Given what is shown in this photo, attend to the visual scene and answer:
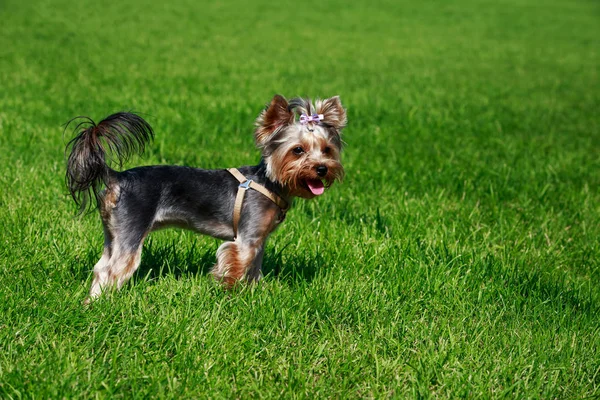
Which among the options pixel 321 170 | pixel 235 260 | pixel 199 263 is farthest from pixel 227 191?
pixel 199 263

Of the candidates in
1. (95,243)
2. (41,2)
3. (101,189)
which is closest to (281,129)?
(101,189)

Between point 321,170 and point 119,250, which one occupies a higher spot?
point 321,170

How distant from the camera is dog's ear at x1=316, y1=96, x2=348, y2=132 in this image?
5.29m

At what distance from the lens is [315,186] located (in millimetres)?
5137

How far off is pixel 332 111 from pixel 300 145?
1.46ft

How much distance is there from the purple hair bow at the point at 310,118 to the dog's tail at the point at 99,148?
1.18 m

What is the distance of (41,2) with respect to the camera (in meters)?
30.2

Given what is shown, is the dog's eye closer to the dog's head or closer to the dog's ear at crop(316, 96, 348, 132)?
the dog's head

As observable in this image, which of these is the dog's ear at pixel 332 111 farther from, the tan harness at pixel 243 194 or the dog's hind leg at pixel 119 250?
the dog's hind leg at pixel 119 250

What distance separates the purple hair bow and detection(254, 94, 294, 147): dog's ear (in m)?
0.08

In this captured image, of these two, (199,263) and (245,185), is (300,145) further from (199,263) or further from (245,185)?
(199,263)

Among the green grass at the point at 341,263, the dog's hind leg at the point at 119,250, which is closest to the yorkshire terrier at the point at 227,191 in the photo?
the dog's hind leg at the point at 119,250

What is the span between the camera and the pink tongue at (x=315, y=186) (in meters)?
5.09

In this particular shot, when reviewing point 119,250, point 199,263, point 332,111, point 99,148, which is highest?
point 332,111
